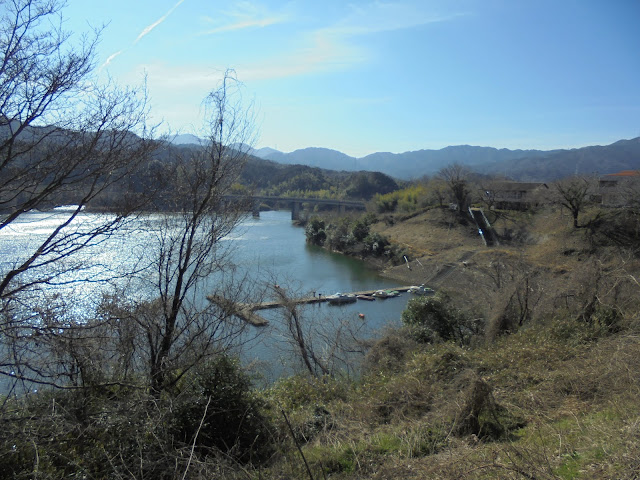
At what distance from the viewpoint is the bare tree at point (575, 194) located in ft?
75.8

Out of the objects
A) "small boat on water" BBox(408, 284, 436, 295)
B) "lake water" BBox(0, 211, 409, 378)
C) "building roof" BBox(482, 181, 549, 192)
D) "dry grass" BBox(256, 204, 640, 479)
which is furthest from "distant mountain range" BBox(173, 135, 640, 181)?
"dry grass" BBox(256, 204, 640, 479)

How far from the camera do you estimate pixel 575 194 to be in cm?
2334

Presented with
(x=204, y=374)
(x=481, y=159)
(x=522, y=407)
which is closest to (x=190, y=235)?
(x=204, y=374)

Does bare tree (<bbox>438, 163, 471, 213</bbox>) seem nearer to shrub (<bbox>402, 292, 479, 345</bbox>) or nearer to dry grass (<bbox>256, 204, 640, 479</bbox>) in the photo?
shrub (<bbox>402, 292, 479, 345</bbox>)

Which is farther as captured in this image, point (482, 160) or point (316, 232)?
point (482, 160)

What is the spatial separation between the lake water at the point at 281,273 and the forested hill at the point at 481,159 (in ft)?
210

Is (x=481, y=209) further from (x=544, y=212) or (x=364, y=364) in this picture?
(x=364, y=364)

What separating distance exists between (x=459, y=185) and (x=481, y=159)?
14916 cm

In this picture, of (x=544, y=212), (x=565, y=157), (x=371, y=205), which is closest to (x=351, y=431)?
(x=544, y=212)

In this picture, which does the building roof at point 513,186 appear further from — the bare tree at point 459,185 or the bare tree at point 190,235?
the bare tree at point 190,235

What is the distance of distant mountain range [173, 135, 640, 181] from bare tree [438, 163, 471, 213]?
5192 cm

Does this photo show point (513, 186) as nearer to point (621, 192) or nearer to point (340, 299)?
point (621, 192)

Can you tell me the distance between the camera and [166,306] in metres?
4.64

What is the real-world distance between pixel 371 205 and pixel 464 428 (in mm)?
37489
